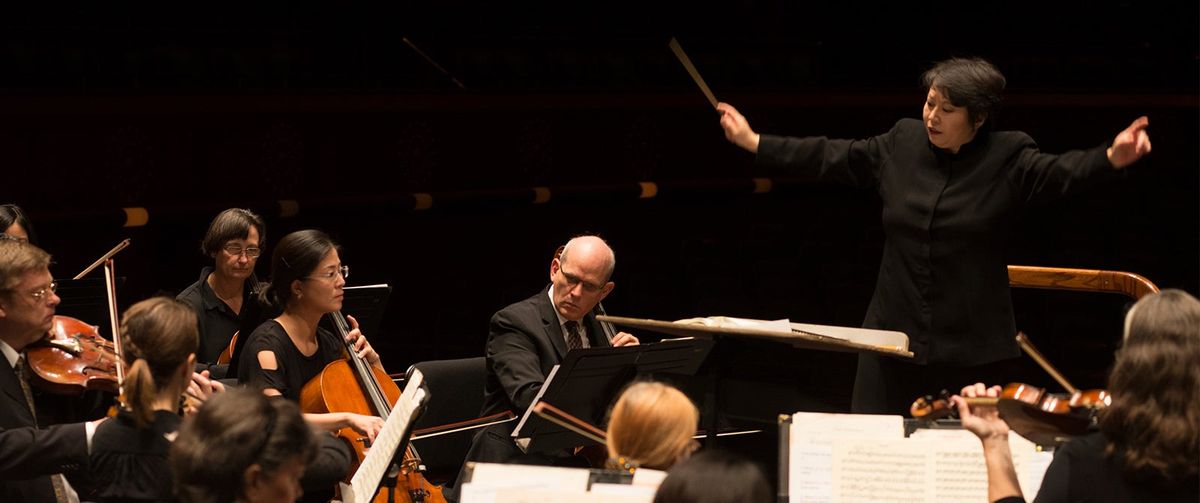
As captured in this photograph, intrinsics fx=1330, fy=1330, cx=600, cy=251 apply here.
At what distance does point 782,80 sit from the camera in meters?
A: 8.76

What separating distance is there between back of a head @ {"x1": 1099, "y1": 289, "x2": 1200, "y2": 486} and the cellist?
7.14ft

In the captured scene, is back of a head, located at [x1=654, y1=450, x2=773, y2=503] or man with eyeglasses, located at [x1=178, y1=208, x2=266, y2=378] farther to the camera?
man with eyeglasses, located at [x1=178, y1=208, x2=266, y2=378]

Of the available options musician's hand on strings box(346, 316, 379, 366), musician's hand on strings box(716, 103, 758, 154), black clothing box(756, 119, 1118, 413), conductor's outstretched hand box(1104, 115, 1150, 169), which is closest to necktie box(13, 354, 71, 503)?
musician's hand on strings box(346, 316, 379, 366)

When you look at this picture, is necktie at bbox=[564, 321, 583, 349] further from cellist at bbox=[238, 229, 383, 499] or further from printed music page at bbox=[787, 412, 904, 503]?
printed music page at bbox=[787, 412, 904, 503]

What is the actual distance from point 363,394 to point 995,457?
5.98 ft

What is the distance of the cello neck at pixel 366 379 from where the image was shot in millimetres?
3623

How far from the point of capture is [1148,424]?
2.26 metres

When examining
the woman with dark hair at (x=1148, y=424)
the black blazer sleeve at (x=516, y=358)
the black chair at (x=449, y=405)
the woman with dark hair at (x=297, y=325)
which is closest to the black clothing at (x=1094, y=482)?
the woman with dark hair at (x=1148, y=424)

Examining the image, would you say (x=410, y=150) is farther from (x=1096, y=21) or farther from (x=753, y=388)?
(x=1096, y=21)

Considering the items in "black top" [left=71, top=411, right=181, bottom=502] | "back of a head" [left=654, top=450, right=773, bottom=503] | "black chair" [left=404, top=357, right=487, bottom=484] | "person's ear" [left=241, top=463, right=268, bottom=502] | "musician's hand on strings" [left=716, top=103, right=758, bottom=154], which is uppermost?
"musician's hand on strings" [left=716, top=103, right=758, bottom=154]

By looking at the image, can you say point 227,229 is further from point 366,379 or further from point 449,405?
point 366,379

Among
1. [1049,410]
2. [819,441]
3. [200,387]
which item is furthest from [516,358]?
[1049,410]

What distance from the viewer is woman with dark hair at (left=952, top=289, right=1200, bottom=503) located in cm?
226

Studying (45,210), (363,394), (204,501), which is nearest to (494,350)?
(363,394)
